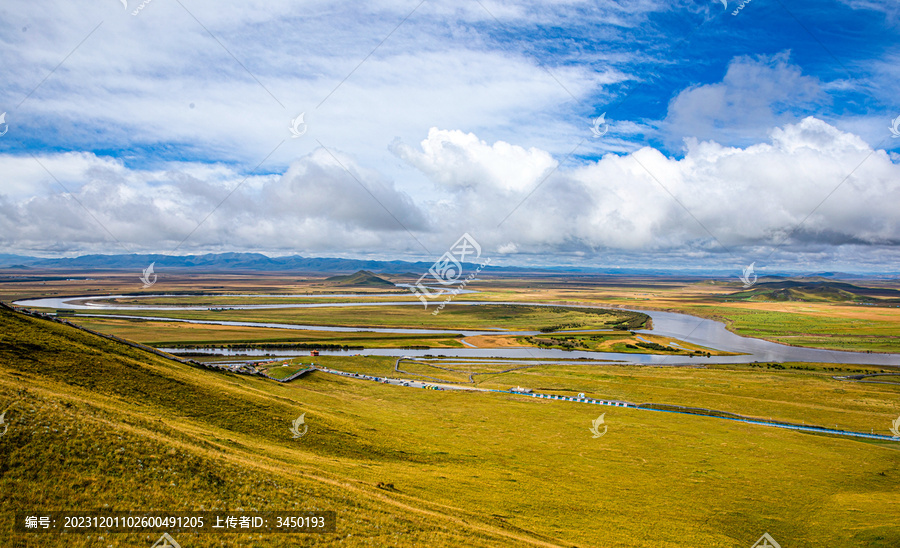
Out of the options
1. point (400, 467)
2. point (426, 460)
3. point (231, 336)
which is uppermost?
point (231, 336)

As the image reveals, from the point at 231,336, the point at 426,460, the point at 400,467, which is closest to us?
the point at 400,467

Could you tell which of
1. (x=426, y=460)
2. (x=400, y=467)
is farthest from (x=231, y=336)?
(x=400, y=467)

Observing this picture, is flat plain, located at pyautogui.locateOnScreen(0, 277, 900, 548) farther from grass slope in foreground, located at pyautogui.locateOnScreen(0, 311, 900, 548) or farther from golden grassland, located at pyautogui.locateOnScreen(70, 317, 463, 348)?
golden grassland, located at pyautogui.locateOnScreen(70, 317, 463, 348)

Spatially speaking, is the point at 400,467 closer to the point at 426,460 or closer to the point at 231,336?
the point at 426,460

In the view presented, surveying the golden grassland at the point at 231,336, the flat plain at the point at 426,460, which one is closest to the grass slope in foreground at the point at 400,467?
the flat plain at the point at 426,460

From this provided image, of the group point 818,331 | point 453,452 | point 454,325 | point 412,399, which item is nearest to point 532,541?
point 453,452

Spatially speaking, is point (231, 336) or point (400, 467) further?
point (231, 336)

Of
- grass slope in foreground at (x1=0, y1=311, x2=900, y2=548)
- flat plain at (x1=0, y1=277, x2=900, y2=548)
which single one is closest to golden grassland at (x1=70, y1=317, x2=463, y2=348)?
flat plain at (x1=0, y1=277, x2=900, y2=548)

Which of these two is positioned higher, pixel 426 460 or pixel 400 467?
pixel 426 460

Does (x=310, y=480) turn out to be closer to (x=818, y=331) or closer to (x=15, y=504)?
(x=15, y=504)
